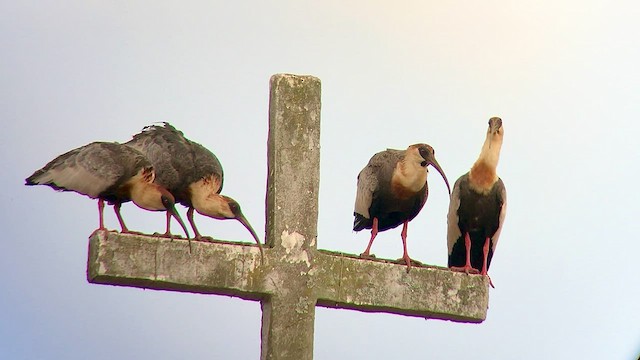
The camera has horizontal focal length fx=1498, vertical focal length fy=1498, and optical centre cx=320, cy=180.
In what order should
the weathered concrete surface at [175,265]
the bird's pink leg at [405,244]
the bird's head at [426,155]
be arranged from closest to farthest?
the weathered concrete surface at [175,265]
the bird's pink leg at [405,244]
the bird's head at [426,155]

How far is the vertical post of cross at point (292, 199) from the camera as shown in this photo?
29.8 feet

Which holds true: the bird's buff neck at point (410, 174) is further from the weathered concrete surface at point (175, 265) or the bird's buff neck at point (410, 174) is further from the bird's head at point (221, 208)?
the weathered concrete surface at point (175, 265)

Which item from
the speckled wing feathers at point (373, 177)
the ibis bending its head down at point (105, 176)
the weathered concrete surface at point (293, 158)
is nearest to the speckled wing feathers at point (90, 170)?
the ibis bending its head down at point (105, 176)

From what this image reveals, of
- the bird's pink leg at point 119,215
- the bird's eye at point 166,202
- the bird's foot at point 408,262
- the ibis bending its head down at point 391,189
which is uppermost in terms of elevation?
the ibis bending its head down at point 391,189

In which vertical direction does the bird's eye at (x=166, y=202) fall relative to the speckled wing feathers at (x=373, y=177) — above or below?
below

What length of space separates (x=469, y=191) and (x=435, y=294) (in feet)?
7.97

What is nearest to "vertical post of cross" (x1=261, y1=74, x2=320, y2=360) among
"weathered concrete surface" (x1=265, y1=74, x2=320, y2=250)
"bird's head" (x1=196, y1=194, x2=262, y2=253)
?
"weathered concrete surface" (x1=265, y1=74, x2=320, y2=250)

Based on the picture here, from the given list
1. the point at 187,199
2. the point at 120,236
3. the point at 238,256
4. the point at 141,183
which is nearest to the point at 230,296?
the point at 238,256

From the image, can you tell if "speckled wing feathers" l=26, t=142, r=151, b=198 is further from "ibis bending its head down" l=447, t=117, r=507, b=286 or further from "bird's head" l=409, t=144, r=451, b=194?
"ibis bending its head down" l=447, t=117, r=507, b=286

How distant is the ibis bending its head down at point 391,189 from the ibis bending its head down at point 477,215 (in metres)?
0.32

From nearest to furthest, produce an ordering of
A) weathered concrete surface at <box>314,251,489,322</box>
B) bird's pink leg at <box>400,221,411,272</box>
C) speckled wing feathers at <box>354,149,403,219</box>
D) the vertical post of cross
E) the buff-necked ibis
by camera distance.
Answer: the vertical post of cross < weathered concrete surface at <box>314,251,489,322</box> < bird's pink leg at <box>400,221,411,272</box> < the buff-necked ibis < speckled wing feathers at <box>354,149,403,219</box>

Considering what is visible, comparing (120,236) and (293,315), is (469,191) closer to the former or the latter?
(293,315)

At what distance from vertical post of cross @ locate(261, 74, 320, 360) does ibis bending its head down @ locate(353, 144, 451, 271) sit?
2.37m

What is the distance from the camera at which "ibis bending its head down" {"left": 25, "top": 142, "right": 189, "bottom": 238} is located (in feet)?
34.8
